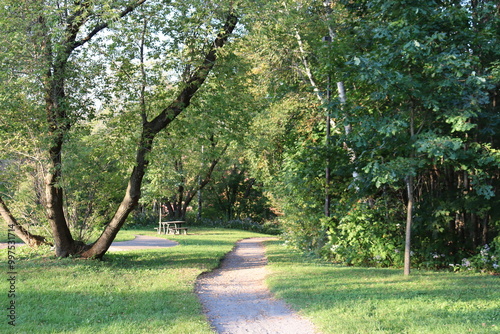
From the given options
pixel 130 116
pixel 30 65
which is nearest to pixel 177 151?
pixel 130 116

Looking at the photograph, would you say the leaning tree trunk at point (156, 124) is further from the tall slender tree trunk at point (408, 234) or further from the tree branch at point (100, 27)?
the tall slender tree trunk at point (408, 234)

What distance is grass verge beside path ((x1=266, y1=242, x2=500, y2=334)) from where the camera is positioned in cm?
538

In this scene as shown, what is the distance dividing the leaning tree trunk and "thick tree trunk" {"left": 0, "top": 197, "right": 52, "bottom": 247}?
163 centimetres

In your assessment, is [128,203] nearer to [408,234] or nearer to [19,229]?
[19,229]

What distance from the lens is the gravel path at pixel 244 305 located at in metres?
5.80

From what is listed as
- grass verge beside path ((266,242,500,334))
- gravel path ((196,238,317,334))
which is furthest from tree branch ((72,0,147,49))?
grass verge beside path ((266,242,500,334))

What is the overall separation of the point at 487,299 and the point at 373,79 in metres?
4.34

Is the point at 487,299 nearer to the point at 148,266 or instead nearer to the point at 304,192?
the point at 304,192

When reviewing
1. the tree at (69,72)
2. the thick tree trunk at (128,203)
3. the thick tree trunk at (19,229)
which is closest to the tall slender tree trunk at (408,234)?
the tree at (69,72)

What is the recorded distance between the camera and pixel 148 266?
35.9ft

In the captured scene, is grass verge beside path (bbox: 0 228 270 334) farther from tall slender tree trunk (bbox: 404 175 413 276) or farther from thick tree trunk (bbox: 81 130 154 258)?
tall slender tree trunk (bbox: 404 175 413 276)

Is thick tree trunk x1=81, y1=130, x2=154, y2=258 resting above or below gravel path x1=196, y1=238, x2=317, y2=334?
above

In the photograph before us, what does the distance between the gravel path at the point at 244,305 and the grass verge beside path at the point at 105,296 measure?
11.0 inches

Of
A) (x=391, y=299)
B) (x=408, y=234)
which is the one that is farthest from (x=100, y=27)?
(x=391, y=299)
